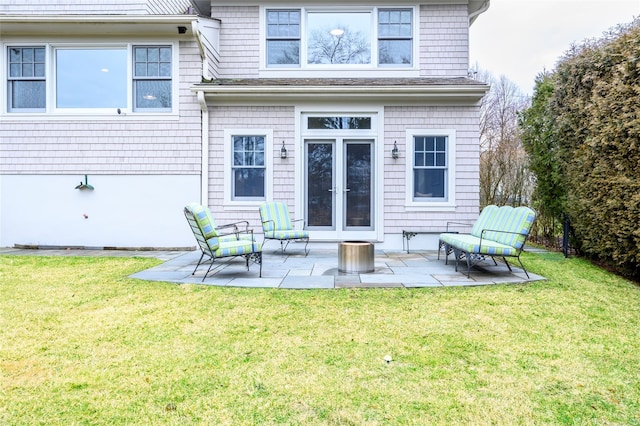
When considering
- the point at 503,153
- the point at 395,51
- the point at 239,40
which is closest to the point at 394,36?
the point at 395,51

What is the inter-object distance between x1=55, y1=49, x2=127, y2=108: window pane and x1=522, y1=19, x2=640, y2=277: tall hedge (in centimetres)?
914

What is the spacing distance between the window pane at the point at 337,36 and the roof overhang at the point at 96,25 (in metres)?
2.73

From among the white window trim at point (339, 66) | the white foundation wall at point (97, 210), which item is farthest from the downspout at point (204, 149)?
the white window trim at point (339, 66)

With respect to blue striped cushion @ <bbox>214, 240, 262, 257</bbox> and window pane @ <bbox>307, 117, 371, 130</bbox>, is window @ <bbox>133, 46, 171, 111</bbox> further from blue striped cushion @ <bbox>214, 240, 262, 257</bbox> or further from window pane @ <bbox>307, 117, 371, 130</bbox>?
blue striped cushion @ <bbox>214, 240, 262, 257</bbox>

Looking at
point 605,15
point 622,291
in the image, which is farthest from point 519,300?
point 605,15

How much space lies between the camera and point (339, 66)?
8.86 m

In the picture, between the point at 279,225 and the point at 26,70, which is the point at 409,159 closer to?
the point at 279,225

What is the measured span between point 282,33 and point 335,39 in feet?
4.26

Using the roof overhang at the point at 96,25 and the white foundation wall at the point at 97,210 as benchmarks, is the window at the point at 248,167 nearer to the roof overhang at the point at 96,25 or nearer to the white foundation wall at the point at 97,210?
the white foundation wall at the point at 97,210

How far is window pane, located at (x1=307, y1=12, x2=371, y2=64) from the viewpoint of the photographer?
8883 mm

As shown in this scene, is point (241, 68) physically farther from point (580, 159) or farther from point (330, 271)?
point (580, 159)

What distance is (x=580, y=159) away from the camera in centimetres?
635

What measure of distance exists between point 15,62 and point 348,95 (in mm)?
7539

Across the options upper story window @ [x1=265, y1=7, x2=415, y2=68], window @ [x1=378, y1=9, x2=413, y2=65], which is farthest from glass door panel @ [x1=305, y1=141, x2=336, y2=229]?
window @ [x1=378, y1=9, x2=413, y2=65]
